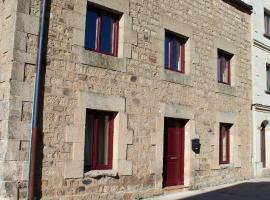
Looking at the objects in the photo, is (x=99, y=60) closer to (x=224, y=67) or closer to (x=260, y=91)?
(x=224, y=67)

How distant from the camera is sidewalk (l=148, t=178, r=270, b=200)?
8.86m

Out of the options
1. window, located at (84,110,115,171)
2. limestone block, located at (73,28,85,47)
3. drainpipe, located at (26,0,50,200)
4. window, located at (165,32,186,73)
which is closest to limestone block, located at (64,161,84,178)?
window, located at (84,110,115,171)

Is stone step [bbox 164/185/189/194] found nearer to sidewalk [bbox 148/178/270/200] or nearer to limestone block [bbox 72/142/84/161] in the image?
sidewalk [bbox 148/178/270/200]

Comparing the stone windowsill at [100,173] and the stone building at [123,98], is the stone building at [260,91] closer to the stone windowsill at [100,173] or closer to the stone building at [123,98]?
the stone building at [123,98]

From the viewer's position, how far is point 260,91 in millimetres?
13367

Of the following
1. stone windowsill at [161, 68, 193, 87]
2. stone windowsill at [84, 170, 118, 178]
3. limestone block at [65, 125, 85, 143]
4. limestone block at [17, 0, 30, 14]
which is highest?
limestone block at [17, 0, 30, 14]

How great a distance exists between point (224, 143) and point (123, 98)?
489cm

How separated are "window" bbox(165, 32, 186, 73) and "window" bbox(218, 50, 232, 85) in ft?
6.69

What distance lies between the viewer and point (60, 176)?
6863 mm

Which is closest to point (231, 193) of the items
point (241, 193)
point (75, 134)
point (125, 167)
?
point (241, 193)

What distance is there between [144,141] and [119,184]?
4.03 feet

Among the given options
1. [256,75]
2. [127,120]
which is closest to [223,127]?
[256,75]

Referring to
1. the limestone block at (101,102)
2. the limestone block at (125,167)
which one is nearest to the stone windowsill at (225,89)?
the limestone block at (101,102)

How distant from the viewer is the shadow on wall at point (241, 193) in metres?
8.93
